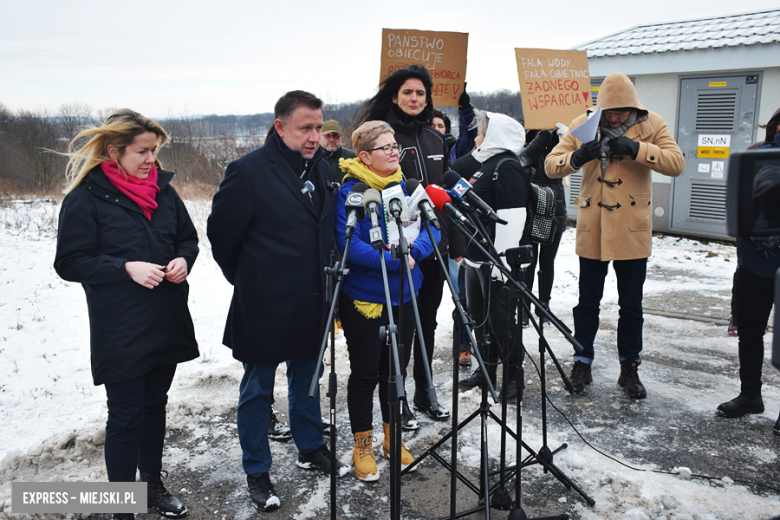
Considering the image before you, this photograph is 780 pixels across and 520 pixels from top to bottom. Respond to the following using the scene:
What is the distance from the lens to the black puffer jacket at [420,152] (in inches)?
152


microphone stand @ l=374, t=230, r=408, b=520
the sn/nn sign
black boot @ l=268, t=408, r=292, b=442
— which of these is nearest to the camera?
microphone stand @ l=374, t=230, r=408, b=520

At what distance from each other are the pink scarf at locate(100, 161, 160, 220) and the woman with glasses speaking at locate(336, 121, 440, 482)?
3.31 ft

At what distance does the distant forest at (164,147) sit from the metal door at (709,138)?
425cm

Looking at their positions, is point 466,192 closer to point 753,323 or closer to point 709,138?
point 753,323

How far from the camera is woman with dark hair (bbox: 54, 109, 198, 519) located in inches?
106

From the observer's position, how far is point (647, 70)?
33.1 ft

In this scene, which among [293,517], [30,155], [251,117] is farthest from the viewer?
[251,117]

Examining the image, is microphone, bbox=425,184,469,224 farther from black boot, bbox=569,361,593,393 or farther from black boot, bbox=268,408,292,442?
black boot, bbox=569,361,593,393

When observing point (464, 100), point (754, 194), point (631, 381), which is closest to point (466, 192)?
point (754, 194)

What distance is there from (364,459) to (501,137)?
2452 mm

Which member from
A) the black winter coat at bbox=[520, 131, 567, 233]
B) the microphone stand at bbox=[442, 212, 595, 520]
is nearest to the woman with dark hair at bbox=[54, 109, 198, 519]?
the microphone stand at bbox=[442, 212, 595, 520]

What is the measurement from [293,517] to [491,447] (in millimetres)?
1329

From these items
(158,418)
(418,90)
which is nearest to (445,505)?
(158,418)

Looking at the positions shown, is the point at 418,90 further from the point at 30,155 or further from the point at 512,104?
the point at 30,155
